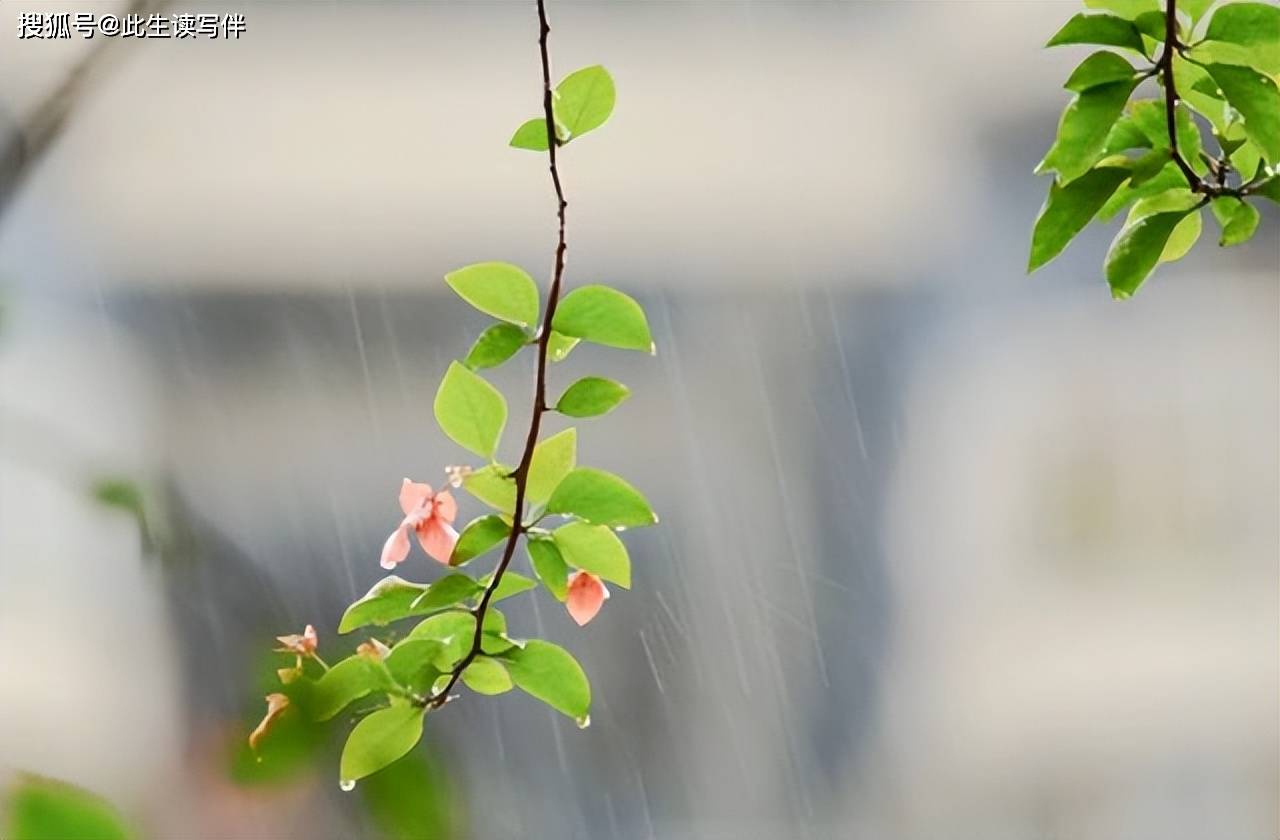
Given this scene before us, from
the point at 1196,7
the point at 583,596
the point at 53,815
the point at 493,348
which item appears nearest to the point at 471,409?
the point at 493,348

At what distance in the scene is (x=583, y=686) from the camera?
0.60 meters

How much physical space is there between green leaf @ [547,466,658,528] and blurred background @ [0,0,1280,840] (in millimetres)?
312

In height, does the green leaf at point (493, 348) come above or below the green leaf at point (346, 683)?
above

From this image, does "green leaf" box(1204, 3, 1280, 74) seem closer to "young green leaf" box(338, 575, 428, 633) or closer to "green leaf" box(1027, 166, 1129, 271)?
"green leaf" box(1027, 166, 1129, 271)

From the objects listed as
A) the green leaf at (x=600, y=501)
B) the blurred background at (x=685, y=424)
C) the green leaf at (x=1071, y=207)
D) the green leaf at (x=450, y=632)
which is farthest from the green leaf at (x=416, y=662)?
the green leaf at (x=1071, y=207)

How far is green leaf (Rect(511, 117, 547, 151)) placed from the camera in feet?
1.91

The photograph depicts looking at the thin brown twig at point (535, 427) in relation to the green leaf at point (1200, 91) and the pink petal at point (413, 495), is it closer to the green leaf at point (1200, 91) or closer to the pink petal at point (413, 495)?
the pink petal at point (413, 495)

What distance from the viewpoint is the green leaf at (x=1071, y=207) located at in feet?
1.79

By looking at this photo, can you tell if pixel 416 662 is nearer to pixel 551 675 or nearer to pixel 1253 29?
Result: pixel 551 675

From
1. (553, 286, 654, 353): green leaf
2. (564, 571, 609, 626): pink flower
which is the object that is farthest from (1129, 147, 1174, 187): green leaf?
(564, 571, 609, 626): pink flower

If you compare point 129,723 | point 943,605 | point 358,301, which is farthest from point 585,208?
point 129,723

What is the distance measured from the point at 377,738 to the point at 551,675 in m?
0.10

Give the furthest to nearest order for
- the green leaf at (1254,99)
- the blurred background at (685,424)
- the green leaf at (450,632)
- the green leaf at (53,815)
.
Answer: the blurred background at (685,424) → the green leaf at (450,632) → the green leaf at (1254,99) → the green leaf at (53,815)

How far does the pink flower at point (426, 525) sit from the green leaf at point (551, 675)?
72mm
